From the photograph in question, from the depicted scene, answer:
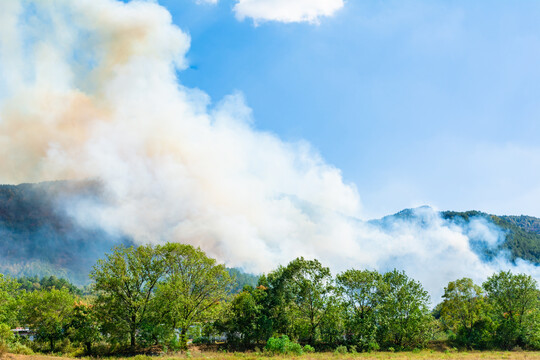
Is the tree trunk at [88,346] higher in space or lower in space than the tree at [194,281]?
lower

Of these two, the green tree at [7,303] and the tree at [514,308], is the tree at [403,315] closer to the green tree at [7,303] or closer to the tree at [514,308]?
the tree at [514,308]

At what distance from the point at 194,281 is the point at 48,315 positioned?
62.4ft

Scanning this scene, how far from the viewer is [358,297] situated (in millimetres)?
52906

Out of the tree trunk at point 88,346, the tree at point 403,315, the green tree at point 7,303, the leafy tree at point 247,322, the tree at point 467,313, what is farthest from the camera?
the tree at point 467,313

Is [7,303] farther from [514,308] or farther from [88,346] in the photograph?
[514,308]

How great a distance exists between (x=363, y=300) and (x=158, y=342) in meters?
31.8

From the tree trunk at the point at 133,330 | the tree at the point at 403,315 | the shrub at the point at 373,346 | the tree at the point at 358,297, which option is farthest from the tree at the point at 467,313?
the tree trunk at the point at 133,330

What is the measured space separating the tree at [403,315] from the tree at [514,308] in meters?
12.7

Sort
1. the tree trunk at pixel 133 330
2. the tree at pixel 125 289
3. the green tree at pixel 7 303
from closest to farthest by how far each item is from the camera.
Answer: the green tree at pixel 7 303
the tree at pixel 125 289
the tree trunk at pixel 133 330

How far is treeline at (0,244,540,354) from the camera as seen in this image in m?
42.2

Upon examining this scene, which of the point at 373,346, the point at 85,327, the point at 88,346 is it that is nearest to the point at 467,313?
the point at 373,346

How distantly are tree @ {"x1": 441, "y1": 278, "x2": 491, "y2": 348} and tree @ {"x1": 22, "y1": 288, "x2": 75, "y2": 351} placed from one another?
59592 millimetres

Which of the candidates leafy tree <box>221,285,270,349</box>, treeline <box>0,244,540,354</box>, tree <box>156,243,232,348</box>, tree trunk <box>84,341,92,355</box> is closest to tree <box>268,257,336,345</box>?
treeline <box>0,244,540,354</box>

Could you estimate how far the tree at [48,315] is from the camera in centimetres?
4296
